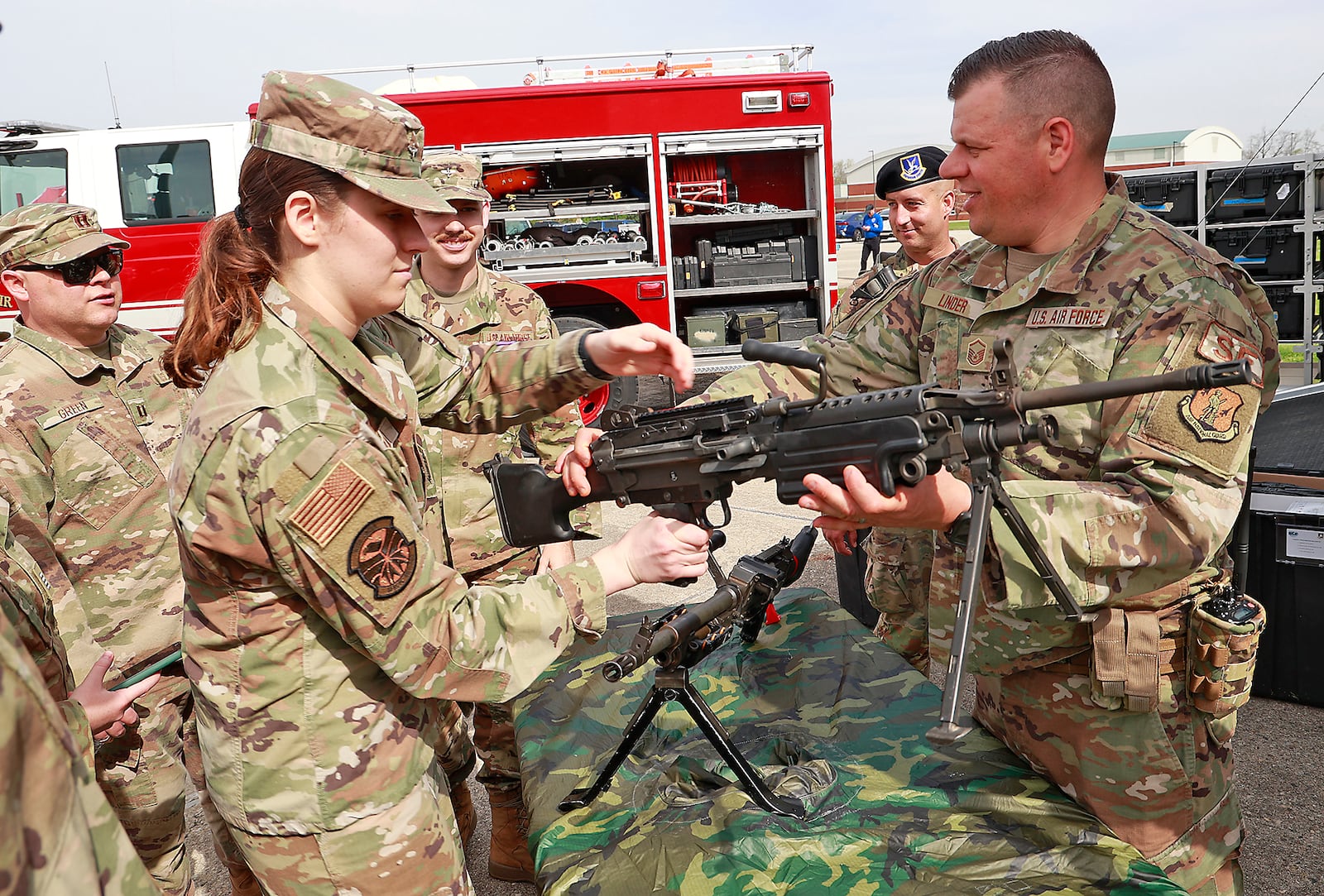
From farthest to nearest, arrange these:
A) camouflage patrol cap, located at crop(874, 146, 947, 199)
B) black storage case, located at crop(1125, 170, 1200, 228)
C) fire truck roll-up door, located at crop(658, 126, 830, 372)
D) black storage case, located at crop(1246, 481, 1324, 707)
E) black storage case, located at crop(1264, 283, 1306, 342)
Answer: black storage case, located at crop(1125, 170, 1200, 228) → black storage case, located at crop(1264, 283, 1306, 342) → fire truck roll-up door, located at crop(658, 126, 830, 372) → camouflage patrol cap, located at crop(874, 146, 947, 199) → black storage case, located at crop(1246, 481, 1324, 707)

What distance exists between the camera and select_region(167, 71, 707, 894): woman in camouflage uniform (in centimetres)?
155

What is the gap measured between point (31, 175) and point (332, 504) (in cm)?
915

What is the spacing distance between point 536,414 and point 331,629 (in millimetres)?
870

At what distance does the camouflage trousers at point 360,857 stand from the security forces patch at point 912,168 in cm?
362

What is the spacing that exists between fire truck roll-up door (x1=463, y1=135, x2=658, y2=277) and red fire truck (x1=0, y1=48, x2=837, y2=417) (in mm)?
16

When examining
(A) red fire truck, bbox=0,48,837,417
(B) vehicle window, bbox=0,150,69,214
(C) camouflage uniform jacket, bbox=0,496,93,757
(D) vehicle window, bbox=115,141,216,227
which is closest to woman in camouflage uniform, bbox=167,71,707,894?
(C) camouflage uniform jacket, bbox=0,496,93,757

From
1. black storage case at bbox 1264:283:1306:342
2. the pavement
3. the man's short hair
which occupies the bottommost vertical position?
the pavement

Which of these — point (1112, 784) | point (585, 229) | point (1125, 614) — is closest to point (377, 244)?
point (1125, 614)

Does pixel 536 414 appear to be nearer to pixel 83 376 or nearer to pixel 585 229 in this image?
pixel 83 376

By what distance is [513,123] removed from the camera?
8594mm

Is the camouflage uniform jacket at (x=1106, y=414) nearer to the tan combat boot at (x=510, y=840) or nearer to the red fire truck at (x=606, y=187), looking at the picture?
the tan combat boot at (x=510, y=840)

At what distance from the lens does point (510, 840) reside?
11.0 ft

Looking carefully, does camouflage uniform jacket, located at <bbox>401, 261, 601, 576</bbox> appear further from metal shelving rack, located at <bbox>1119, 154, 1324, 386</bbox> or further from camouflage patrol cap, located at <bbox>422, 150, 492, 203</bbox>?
metal shelving rack, located at <bbox>1119, 154, 1324, 386</bbox>

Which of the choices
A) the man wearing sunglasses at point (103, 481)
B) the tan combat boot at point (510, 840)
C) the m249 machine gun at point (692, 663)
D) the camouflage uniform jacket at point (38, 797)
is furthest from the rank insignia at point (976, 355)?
the man wearing sunglasses at point (103, 481)
